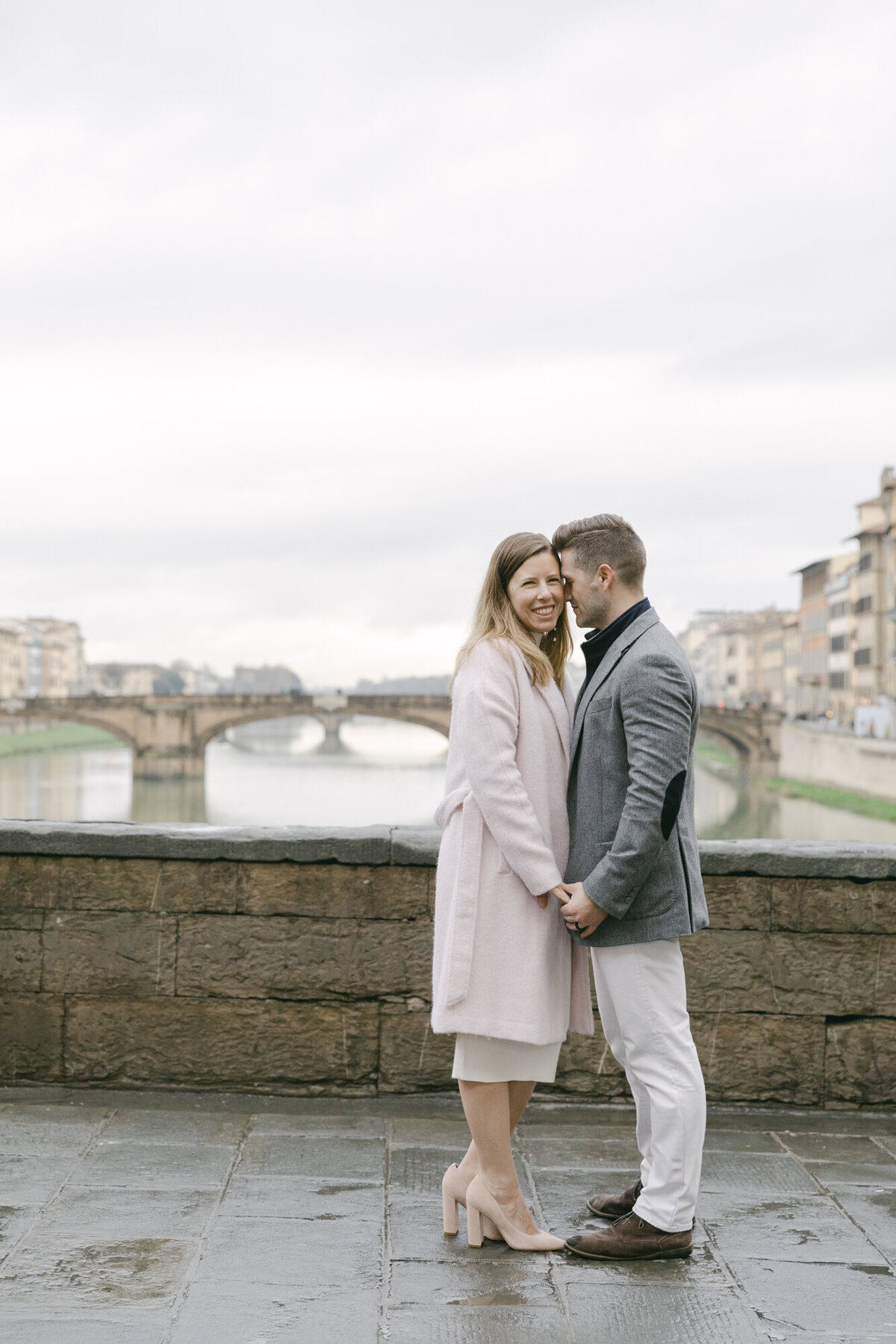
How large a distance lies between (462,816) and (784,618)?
3533 inches

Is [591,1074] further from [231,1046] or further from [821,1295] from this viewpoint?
[821,1295]

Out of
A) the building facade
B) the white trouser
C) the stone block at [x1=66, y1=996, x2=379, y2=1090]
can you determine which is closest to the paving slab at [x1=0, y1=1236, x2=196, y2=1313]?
the white trouser

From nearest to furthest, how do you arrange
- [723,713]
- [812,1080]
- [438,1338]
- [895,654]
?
1. [438,1338]
2. [812,1080]
3. [723,713]
4. [895,654]

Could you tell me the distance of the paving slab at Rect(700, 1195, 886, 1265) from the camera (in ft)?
8.40

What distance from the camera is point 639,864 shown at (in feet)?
8.12

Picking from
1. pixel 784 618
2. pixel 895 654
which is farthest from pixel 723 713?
pixel 784 618

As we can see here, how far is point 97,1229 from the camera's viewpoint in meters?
2.59

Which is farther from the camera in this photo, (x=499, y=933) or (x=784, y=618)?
(x=784, y=618)

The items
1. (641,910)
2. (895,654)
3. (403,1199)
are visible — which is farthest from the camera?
(895,654)

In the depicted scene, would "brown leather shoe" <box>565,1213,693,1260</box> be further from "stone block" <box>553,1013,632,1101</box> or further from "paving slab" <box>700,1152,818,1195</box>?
"stone block" <box>553,1013,632,1101</box>

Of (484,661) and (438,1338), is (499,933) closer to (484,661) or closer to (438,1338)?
(484,661)

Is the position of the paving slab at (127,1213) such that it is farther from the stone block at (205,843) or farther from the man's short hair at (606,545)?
the man's short hair at (606,545)

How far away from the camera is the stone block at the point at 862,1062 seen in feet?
12.0

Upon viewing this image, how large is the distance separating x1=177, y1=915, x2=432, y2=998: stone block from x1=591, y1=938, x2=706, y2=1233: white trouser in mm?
1187
